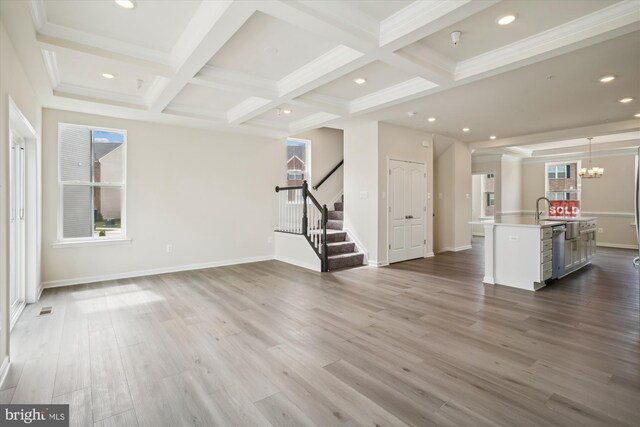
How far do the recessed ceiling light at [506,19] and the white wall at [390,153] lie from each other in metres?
3.25

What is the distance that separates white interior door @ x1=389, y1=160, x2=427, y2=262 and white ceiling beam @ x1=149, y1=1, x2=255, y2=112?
4094 mm

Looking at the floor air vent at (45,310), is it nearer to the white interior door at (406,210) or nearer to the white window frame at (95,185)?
the white window frame at (95,185)

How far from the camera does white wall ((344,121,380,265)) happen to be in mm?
6094

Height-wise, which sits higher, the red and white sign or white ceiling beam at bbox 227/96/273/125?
white ceiling beam at bbox 227/96/273/125

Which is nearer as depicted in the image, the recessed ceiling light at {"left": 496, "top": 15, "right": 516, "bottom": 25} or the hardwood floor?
the hardwood floor

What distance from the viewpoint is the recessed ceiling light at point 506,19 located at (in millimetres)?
2770

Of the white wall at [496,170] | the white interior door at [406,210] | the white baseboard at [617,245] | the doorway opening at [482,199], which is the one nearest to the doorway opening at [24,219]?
the white interior door at [406,210]

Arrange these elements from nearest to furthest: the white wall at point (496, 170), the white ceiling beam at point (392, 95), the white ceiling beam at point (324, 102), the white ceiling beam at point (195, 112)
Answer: the white ceiling beam at point (392, 95)
the white ceiling beam at point (324, 102)
the white ceiling beam at point (195, 112)
the white wall at point (496, 170)

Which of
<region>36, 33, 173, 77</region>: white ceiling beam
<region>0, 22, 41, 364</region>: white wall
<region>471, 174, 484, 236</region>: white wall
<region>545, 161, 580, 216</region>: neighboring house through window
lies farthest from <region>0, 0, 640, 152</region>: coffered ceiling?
<region>471, 174, 484, 236</region>: white wall

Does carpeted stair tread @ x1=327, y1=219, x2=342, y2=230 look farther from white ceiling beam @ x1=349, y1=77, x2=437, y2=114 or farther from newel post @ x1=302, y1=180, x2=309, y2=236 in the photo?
white ceiling beam @ x1=349, y1=77, x2=437, y2=114

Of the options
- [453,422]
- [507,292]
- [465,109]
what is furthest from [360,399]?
[465,109]

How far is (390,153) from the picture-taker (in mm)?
6289

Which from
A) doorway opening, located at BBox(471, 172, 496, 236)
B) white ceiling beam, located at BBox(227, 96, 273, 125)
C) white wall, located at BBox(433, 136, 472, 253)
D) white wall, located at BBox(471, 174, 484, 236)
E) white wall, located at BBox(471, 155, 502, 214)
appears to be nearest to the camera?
white ceiling beam, located at BBox(227, 96, 273, 125)

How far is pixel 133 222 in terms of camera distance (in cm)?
531
